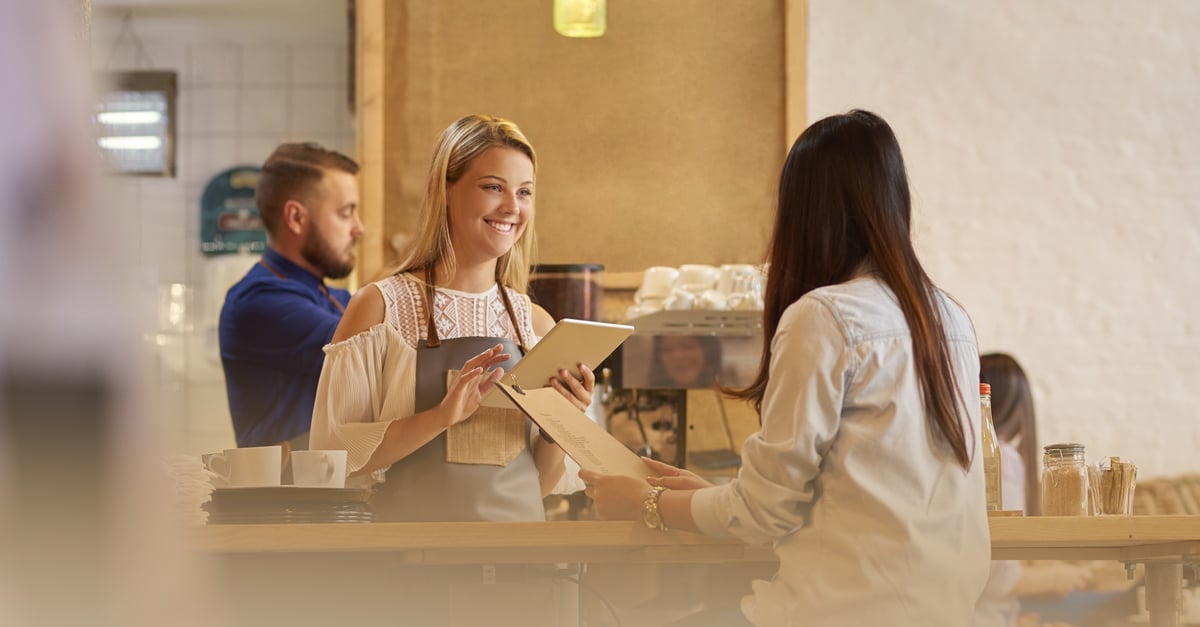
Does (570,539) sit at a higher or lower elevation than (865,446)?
lower

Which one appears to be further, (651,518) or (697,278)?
(697,278)

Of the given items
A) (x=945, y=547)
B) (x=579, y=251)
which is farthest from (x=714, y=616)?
(x=579, y=251)

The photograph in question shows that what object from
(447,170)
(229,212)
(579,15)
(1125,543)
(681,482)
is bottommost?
(1125,543)

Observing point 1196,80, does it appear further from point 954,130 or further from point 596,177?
point 596,177

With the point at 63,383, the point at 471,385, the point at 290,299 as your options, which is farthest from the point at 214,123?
the point at 63,383

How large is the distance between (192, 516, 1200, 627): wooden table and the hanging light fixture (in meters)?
1.75

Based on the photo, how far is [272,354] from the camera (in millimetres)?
3186

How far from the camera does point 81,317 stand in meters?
0.51

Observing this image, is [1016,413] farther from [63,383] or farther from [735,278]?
[63,383]

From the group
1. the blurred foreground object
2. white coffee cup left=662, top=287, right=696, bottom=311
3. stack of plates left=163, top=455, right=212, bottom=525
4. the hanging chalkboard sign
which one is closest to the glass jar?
stack of plates left=163, top=455, right=212, bottom=525

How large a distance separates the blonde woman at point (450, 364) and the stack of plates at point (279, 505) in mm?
289

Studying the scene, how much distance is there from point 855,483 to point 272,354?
2.07 metres

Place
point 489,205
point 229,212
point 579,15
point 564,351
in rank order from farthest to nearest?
point 229,212 → point 579,15 → point 489,205 → point 564,351

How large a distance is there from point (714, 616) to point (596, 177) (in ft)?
6.17
